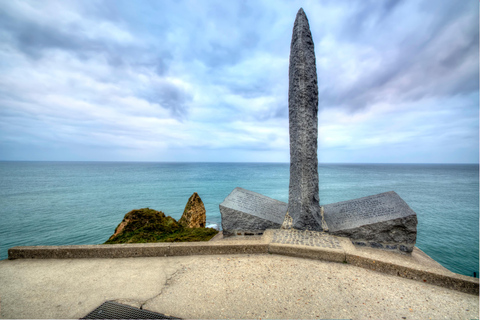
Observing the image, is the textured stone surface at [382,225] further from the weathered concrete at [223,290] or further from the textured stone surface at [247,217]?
the weathered concrete at [223,290]

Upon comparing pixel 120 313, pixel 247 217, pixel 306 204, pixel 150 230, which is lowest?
pixel 150 230

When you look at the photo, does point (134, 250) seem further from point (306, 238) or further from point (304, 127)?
point (304, 127)

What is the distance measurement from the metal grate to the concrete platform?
0.35 feet

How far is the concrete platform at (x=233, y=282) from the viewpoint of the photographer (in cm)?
262

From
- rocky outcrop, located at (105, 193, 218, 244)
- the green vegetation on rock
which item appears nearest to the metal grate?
Result: rocky outcrop, located at (105, 193, 218, 244)

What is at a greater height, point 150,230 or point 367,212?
point 367,212

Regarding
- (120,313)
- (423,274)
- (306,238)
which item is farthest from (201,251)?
(423,274)

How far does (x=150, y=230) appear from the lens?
20.5 ft

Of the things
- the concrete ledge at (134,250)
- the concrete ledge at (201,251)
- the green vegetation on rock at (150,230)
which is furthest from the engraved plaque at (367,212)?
the green vegetation on rock at (150,230)

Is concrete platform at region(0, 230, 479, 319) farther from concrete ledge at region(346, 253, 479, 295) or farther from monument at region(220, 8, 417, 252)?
monument at region(220, 8, 417, 252)

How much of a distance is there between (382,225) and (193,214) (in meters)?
6.57

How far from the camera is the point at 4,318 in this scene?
2451mm

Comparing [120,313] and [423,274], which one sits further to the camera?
[423,274]

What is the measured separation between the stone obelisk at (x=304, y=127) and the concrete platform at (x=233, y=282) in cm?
114
